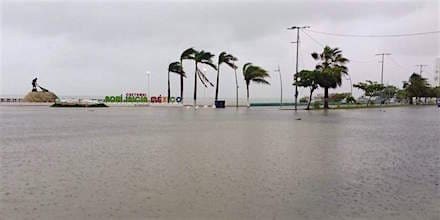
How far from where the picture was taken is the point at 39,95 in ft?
153

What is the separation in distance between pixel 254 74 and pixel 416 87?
38.4 meters

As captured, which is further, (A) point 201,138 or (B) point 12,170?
(A) point 201,138

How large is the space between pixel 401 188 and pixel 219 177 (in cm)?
273

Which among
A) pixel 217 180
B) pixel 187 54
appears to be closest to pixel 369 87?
pixel 187 54

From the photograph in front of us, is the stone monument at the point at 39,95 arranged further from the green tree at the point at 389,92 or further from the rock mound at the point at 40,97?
the green tree at the point at 389,92

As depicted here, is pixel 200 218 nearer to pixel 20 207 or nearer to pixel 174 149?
pixel 20 207

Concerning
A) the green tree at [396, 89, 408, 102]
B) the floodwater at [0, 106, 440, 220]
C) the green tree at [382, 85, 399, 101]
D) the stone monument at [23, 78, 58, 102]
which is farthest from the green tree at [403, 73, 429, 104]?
the floodwater at [0, 106, 440, 220]

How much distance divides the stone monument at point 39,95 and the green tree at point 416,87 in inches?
2249

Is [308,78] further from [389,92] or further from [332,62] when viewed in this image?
[389,92]

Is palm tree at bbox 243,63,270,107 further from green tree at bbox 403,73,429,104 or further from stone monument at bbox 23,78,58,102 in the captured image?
green tree at bbox 403,73,429,104

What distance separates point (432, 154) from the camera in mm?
9406

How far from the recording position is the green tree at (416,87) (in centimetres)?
6962

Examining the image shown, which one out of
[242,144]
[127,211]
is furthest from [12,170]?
[242,144]

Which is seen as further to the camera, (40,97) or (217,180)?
(40,97)
